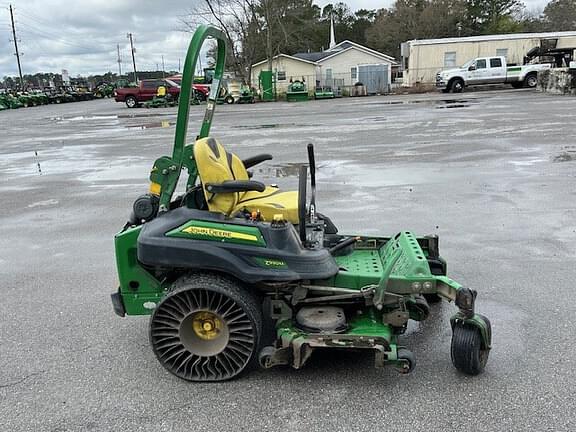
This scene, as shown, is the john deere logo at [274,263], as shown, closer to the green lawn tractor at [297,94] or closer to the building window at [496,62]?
the green lawn tractor at [297,94]

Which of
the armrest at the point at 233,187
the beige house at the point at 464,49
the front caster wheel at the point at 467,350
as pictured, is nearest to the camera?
the front caster wheel at the point at 467,350

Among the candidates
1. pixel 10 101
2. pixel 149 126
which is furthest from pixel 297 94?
pixel 10 101

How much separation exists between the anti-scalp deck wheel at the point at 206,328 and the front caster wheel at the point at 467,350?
1134 mm

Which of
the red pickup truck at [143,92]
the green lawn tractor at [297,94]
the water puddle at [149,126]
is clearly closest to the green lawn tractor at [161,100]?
the red pickup truck at [143,92]

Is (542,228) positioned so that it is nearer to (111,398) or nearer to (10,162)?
(111,398)

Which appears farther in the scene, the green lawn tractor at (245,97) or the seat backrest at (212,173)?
the green lawn tractor at (245,97)

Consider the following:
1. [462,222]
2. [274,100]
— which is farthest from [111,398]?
[274,100]

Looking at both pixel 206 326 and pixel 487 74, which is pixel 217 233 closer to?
pixel 206 326

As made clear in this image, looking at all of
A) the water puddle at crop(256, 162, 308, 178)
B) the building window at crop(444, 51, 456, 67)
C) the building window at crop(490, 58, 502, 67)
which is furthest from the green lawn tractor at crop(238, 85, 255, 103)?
the water puddle at crop(256, 162, 308, 178)

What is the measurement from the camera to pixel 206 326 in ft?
10.9

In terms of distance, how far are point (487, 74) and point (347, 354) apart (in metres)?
34.9

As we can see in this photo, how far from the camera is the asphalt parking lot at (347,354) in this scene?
300 centimetres

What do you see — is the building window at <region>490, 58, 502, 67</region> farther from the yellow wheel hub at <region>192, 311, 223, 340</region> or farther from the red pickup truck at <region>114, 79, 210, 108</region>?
the yellow wheel hub at <region>192, 311, 223, 340</region>

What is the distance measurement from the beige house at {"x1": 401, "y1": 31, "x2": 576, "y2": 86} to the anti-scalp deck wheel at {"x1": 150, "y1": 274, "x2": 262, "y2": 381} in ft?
133
